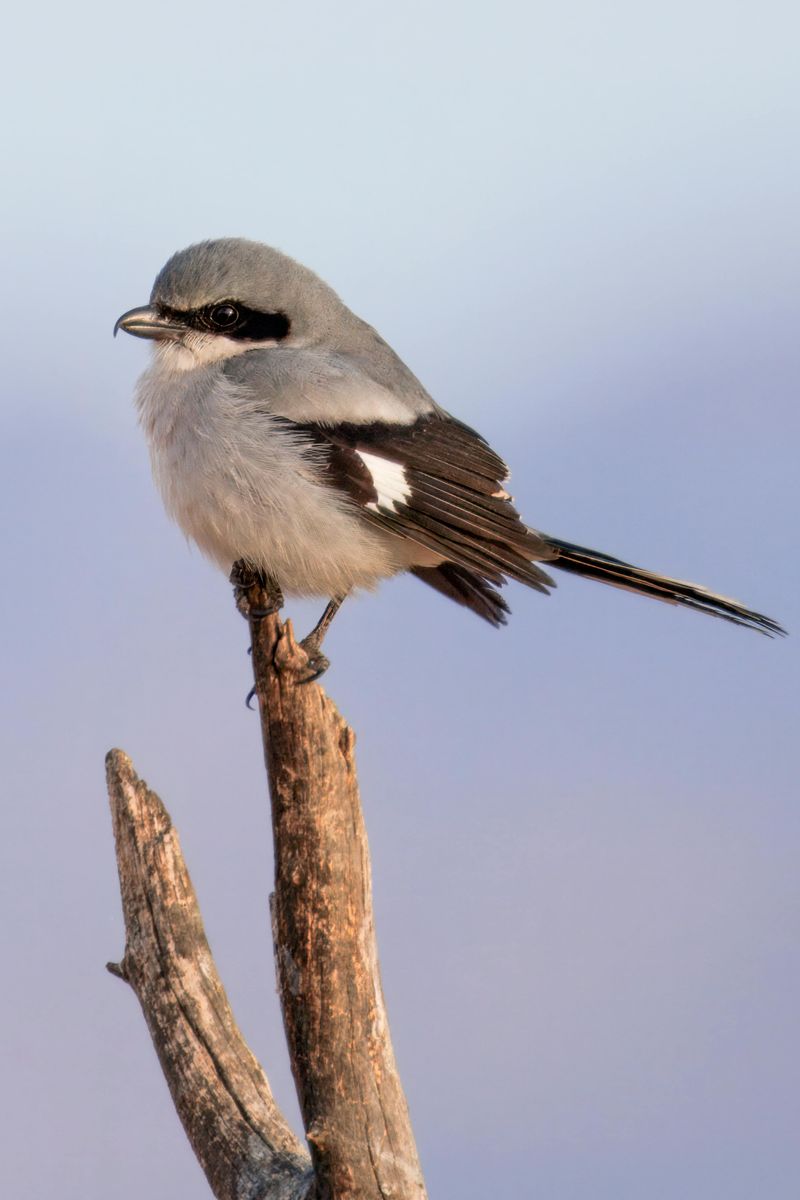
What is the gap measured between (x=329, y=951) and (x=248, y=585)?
91cm

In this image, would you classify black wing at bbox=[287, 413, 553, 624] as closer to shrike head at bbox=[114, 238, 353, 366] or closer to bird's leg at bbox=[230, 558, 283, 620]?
bird's leg at bbox=[230, 558, 283, 620]

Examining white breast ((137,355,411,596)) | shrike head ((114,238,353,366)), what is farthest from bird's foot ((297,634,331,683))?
shrike head ((114,238,353,366))

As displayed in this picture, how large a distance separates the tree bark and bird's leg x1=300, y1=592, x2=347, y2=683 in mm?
33

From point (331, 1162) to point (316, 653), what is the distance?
1.09 meters

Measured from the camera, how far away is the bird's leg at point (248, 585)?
120 inches

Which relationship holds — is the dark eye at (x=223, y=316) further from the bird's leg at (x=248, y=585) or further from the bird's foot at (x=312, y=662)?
the bird's foot at (x=312, y=662)

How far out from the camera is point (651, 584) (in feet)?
10.4

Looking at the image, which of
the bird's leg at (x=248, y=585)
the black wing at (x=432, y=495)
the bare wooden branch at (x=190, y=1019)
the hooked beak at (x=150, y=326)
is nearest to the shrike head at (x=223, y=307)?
the hooked beak at (x=150, y=326)

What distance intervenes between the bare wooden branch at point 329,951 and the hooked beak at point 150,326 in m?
A: 0.94

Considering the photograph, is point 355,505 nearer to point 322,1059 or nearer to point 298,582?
point 298,582

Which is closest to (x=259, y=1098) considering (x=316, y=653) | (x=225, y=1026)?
(x=225, y=1026)

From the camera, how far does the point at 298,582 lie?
10.1 ft

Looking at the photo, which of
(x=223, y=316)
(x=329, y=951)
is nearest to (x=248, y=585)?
(x=223, y=316)

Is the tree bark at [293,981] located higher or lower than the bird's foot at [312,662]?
lower
